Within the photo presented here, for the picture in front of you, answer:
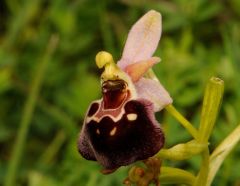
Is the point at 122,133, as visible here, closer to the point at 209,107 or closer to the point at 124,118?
the point at 124,118

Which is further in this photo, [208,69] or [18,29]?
[18,29]

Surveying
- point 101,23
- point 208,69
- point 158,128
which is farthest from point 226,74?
point 158,128

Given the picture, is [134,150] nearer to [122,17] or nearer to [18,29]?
[18,29]

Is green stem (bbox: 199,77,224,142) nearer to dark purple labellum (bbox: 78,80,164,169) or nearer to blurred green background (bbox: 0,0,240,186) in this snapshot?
dark purple labellum (bbox: 78,80,164,169)

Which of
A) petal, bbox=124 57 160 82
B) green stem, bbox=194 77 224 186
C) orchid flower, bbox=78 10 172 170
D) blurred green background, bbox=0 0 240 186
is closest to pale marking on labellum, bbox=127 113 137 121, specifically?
orchid flower, bbox=78 10 172 170

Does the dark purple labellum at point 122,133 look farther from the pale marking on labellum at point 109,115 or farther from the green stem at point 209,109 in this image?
the green stem at point 209,109

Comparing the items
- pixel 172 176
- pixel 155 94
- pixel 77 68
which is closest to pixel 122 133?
pixel 155 94
